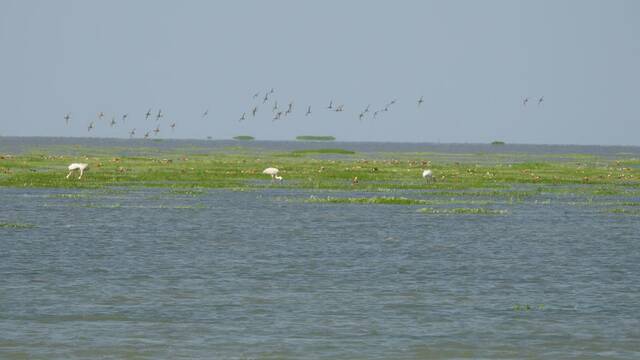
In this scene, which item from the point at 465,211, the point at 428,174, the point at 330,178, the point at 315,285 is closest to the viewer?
the point at 315,285

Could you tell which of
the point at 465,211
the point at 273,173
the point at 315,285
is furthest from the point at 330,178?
the point at 315,285

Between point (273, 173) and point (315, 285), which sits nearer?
point (315, 285)

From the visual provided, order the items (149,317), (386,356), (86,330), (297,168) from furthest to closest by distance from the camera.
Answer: (297,168), (149,317), (86,330), (386,356)

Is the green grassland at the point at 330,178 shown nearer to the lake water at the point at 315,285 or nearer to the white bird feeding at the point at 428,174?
the white bird feeding at the point at 428,174

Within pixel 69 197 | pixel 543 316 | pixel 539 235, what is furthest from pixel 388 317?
pixel 69 197

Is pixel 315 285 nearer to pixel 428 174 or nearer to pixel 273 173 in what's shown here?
pixel 428 174

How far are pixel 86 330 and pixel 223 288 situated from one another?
564 centimetres

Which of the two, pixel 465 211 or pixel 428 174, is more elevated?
pixel 428 174

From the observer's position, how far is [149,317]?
22.3 metres

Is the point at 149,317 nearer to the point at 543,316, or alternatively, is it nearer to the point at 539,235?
the point at 543,316

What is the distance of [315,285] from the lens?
26859mm

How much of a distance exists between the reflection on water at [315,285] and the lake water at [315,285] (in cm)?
6

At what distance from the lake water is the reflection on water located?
6 centimetres

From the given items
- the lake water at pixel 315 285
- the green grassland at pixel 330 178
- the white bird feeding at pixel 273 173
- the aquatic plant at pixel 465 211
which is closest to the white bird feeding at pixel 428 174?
the green grassland at pixel 330 178
